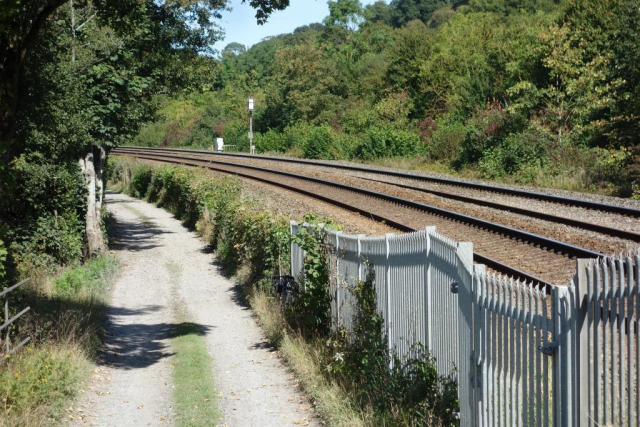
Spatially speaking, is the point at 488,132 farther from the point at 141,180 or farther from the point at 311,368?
the point at 311,368

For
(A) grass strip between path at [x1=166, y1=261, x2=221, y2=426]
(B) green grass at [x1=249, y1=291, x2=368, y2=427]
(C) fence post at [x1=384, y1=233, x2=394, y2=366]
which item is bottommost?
(A) grass strip between path at [x1=166, y1=261, x2=221, y2=426]

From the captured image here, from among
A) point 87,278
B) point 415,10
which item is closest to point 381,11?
point 415,10

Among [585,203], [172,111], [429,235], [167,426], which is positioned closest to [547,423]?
[429,235]

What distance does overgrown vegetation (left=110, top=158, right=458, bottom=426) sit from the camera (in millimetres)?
7090

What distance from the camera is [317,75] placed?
65.1 m

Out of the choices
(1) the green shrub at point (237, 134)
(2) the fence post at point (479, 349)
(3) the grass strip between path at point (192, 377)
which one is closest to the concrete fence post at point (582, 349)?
(2) the fence post at point (479, 349)

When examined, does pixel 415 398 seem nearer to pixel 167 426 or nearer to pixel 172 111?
pixel 167 426

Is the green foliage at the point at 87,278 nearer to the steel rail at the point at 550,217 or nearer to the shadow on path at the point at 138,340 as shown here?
the shadow on path at the point at 138,340

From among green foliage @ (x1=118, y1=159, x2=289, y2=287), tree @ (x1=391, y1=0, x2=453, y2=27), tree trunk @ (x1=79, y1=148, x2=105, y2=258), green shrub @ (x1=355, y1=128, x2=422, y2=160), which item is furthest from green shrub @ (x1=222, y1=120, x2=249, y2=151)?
tree @ (x1=391, y1=0, x2=453, y2=27)

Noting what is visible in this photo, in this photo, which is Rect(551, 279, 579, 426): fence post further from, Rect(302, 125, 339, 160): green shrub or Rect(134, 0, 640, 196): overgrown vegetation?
Rect(302, 125, 339, 160): green shrub

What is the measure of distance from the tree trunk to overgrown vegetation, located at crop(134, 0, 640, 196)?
4009mm

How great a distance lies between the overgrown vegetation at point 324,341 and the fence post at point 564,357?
2224 millimetres

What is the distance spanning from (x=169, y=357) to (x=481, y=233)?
7010 mm

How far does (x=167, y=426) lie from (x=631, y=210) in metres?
12.1
